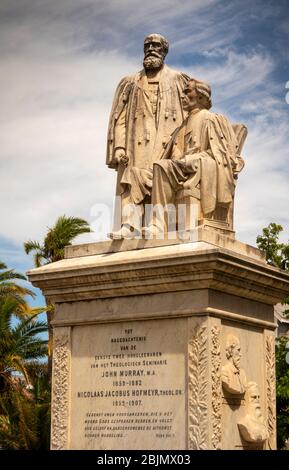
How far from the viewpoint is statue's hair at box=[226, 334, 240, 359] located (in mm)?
10312

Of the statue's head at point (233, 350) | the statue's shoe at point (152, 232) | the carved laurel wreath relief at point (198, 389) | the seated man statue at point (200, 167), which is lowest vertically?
the carved laurel wreath relief at point (198, 389)

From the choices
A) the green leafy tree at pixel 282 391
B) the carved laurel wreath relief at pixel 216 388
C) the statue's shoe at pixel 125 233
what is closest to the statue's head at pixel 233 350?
the carved laurel wreath relief at pixel 216 388

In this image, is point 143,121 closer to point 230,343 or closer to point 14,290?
point 230,343

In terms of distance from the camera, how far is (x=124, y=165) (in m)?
11.7

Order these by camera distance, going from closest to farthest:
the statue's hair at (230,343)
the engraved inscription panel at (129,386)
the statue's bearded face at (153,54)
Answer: the engraved inscription panel at (129,386) → the statue's hair at (230,343) → the statue's bearded face at (153,54)

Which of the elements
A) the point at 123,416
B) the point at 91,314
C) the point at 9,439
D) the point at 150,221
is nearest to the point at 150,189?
the point at 150,221

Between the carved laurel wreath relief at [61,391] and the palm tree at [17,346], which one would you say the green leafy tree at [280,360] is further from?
the carved laurel wreath relief at [61,391]

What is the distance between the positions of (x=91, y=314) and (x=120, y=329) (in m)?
0.48

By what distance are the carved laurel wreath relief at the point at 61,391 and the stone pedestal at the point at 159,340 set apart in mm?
13

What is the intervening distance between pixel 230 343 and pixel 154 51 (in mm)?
3983

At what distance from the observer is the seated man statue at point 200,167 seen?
35.6ft

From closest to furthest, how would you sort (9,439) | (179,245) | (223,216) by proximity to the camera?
(179,245) → (223,216) → (9,439)

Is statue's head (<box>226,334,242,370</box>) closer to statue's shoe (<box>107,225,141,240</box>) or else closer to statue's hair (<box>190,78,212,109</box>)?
statue's shoe (<box>107,225,141,240</box>)
